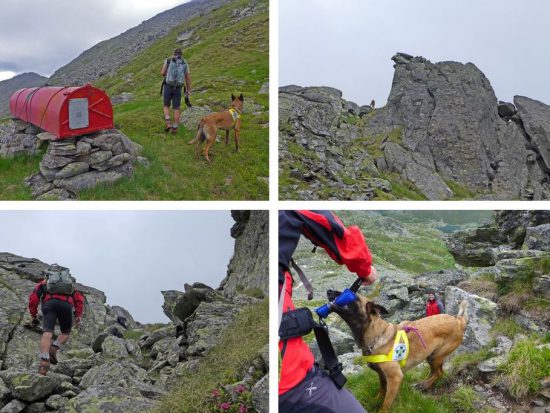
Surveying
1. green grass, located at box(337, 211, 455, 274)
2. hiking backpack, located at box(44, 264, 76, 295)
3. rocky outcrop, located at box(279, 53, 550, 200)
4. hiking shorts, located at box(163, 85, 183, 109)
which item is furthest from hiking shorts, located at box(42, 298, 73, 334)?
rocky outcrop, located at box(279, 53, 550, 200)

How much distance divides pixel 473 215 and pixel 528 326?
5412mm

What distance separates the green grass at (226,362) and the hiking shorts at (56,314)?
3315mm

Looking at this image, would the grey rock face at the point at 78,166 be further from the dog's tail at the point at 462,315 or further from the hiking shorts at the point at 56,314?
the dog's tail at the point at 462,315

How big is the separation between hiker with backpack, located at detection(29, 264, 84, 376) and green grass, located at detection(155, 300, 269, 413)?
332cm

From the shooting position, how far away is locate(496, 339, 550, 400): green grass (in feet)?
25.2

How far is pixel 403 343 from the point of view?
7.43 meters

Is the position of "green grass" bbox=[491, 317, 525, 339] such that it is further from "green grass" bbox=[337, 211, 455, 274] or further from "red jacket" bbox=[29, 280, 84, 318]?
"green grass" bbox=[337, 211, 455, 274]

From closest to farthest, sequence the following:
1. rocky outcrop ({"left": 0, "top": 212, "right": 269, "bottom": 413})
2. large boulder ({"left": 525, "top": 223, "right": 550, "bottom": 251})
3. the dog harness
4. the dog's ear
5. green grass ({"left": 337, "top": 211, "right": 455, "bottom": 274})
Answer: the dog's ear
rocky outcrop ({"left": 0, "top": 212, "right": 269, "bottom": 413})
large boulder ({"left": 525, "top": 223, "right": 550, "bottom": 251})
the dog harness
green grass ({"left": 337, "top": 211, "right": 455, "bottom": 274})

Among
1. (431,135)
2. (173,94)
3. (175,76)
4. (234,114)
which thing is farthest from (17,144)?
(431,135)

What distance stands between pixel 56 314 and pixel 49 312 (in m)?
0.19

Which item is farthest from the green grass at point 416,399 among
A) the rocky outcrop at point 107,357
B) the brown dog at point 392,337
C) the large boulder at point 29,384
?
the large boulder at point 29,384

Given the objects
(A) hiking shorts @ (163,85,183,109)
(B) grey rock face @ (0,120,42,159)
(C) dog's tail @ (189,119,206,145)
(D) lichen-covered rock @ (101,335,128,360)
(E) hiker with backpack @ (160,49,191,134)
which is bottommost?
(D) lichen-covered rock @ (101,335,128,360)

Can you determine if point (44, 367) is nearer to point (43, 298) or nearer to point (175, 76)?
point (43, 298)

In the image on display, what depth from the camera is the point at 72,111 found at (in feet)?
43.2
